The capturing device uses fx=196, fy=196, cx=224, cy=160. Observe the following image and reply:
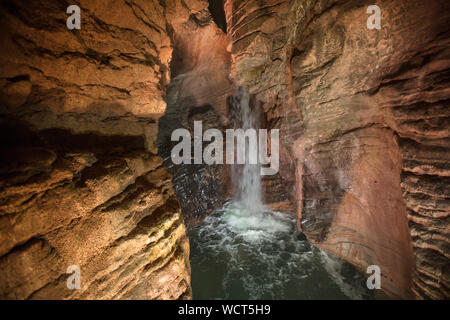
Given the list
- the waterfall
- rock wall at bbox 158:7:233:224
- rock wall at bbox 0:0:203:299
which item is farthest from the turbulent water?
rock wall at bbox 0:0:203:299

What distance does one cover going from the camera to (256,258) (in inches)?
221

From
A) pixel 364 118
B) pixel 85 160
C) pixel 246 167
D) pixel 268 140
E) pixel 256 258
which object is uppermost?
pixel 364 118

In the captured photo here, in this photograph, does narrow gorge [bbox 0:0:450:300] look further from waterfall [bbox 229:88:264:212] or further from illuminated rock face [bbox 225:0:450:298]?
waterfall [bbox 229:88:264:212]

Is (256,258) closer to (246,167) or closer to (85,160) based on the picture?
(246,167)

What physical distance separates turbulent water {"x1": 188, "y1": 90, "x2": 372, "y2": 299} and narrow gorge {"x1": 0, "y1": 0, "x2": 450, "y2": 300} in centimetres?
4

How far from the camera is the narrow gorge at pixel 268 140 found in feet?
6.29

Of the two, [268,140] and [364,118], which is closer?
[364,118]

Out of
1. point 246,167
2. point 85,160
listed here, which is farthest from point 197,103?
point 85,160

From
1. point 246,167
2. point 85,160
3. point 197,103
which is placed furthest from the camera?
point 197,103

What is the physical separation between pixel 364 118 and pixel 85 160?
16.0ft

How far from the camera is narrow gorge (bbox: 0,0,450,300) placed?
1.92 metres

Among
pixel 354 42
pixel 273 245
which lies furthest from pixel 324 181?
pixel 354 42

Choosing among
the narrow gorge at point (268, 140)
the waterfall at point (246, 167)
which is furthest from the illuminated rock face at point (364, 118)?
the waterfall at point (246, 167)

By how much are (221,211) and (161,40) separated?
20.5 ft
